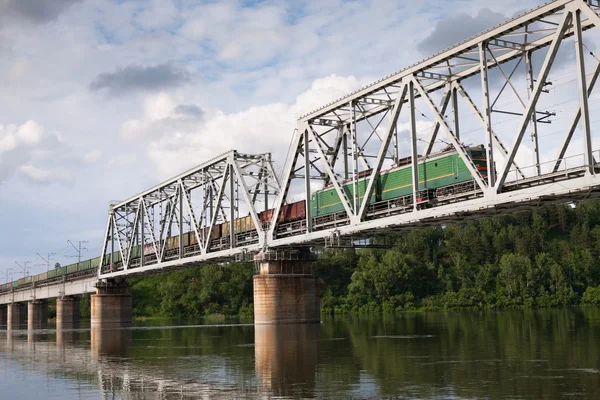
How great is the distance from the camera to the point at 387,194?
53438mm

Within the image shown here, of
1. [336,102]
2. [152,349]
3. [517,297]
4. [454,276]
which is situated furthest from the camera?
[454,276]

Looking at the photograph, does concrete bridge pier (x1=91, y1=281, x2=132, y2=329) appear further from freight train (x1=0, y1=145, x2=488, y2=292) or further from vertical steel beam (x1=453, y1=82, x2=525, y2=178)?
vertical steel beam (x1=453, y1=82, x2=525, y2=178)

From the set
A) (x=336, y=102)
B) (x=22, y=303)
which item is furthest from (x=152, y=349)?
(x=22, y=303)

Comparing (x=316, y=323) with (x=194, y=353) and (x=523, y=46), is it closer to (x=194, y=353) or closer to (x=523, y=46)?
(x=194, y=353)

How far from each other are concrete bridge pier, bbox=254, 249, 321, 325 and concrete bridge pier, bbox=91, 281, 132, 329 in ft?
155

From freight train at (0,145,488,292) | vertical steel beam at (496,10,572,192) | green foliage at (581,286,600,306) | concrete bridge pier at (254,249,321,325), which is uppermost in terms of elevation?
vertical steel beam at (496,10,572,192)

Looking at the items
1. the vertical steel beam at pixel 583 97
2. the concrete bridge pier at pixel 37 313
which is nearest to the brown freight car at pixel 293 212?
the vertical steel beam at pixel 583 97

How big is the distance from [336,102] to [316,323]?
20.7 metres

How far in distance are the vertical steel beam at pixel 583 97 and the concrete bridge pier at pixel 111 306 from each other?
273 feet

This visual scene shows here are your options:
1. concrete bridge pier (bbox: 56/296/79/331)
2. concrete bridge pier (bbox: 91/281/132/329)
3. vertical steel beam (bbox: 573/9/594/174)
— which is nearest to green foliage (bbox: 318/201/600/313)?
concrete bridge pier (bbox: 91/281/132/329)

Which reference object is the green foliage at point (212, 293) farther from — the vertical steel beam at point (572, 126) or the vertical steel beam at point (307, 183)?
the vertical steel beam at point (572, 126)

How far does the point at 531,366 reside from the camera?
2962 centimetres

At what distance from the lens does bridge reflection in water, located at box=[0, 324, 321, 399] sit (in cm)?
2606

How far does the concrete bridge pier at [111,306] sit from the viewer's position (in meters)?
108
